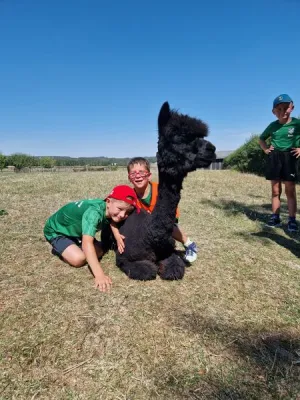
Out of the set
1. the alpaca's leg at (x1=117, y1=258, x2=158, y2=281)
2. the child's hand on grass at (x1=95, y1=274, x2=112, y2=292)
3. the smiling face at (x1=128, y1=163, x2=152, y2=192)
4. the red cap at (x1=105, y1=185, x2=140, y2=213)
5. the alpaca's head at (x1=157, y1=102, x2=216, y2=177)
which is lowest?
the child's hand on grass at (x1=95, y1=274, x2=112, y2=292)

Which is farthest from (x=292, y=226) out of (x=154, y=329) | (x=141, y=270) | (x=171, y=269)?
(x=154, y=329)

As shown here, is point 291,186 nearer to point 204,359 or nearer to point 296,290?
point 296,290

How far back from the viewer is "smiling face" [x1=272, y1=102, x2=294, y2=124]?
5.46m

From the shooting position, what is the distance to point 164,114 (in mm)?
2949

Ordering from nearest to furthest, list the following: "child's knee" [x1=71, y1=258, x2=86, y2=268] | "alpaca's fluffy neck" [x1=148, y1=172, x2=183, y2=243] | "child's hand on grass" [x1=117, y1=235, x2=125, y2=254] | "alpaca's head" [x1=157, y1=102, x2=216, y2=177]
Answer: "alpaca's head" [x1=157, y1=102, x2=216, y2=177] < "alpaca's fluffy neck" [x1=148, y1=172, x2=183, y2=243] < "child's hand on grass" [x1=117, y1=235, x2=125, y2=254] < "child's knee" [x1=71, y1=258, x2=86, y2=268]

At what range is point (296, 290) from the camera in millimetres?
3477

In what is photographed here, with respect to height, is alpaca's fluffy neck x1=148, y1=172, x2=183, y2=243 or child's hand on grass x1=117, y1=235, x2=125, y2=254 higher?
alpaca's fluffy neck x1=148, y1=172, x2=183, y2=243

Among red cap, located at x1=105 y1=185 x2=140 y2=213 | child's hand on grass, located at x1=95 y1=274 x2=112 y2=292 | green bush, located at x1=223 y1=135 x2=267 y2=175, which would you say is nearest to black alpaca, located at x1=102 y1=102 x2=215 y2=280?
red cap, located at x1=105 y1=185 x2=140 y2=213

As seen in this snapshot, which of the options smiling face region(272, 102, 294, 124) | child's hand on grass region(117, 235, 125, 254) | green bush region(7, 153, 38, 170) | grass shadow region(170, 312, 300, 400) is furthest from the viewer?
green bush region(7, 153, 38, 170)

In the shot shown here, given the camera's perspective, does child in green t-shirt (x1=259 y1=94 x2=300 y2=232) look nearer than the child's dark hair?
No

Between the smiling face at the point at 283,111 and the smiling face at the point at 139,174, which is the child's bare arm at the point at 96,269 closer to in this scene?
the smiling face at the point at 139,174

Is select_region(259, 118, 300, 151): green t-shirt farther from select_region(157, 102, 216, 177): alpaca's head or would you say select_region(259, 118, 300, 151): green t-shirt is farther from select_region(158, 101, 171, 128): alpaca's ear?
select_region(158, 101, 171, 128): alpaca's ear

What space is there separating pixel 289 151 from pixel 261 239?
163cm

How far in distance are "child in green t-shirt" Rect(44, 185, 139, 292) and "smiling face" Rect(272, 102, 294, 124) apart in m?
3.35
